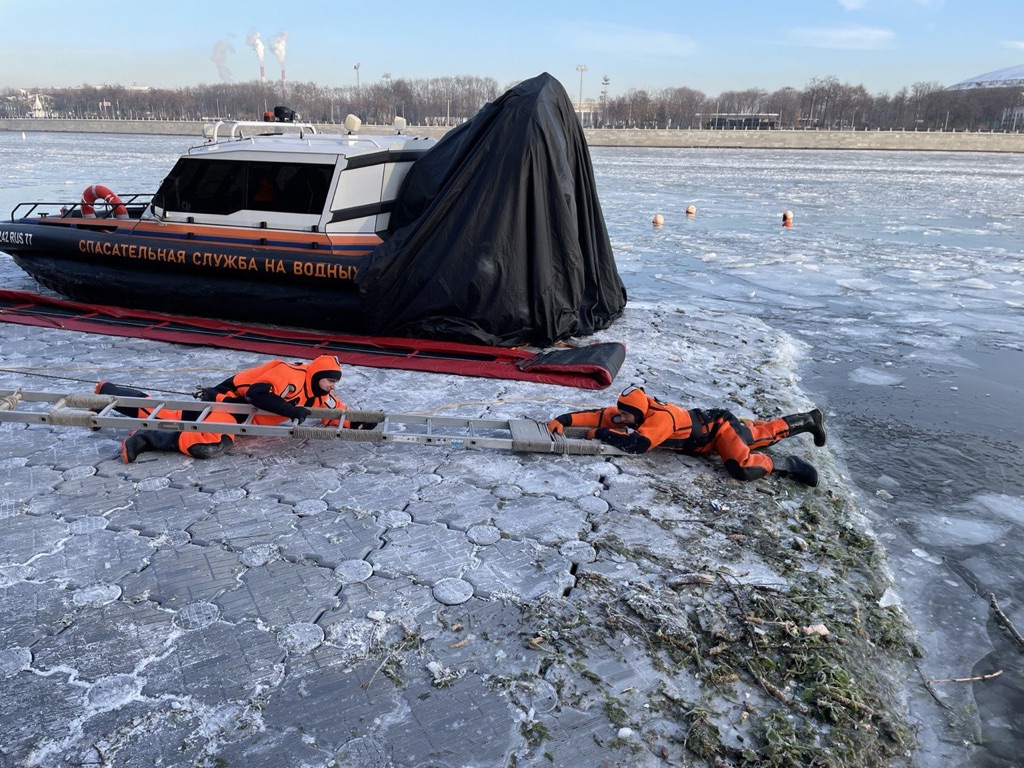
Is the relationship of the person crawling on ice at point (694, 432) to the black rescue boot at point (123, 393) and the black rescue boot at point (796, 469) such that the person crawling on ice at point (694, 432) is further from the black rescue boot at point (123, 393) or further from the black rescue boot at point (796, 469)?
the black rescue boot at point (123, 393)

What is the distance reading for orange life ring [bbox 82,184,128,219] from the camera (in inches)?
292

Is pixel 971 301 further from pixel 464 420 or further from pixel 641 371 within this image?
pixel 464 420

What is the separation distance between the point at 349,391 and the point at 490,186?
204cm

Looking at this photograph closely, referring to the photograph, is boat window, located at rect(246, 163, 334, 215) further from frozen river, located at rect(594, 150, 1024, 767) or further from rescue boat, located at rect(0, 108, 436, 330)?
frozen river, located at rect(594, 150, 1024, 767)

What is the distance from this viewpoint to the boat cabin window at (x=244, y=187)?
6473 millimetres

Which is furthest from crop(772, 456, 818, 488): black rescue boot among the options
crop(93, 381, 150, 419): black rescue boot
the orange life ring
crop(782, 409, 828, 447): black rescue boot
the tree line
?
the tree line

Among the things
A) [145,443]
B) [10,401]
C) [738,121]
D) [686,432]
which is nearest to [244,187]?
[10,401]

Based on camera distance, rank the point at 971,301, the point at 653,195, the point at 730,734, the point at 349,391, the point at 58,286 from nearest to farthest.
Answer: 1. the point at 730,734
2. the point at 349,391
3. the point at 58,286
4. the point at 971,301
5. the point at 653,195

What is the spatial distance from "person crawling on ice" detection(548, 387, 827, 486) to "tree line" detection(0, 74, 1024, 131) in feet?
245

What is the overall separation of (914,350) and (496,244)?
4191 mm

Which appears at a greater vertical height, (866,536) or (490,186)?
(490,186)

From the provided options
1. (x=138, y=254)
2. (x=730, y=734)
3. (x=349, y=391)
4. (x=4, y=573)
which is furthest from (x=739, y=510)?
(x=138, y=254)

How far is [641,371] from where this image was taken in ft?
19.0

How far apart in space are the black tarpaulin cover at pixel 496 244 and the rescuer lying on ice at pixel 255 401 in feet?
6.29
